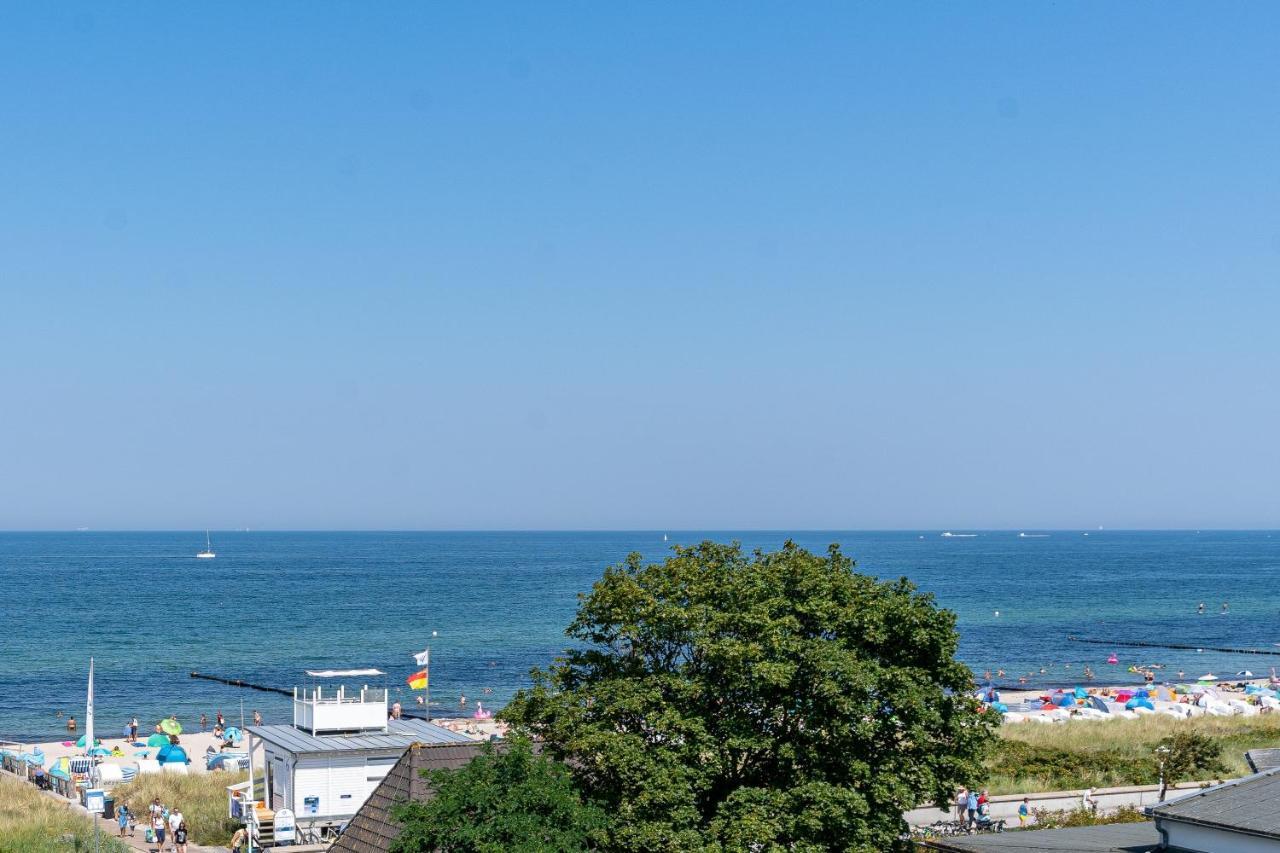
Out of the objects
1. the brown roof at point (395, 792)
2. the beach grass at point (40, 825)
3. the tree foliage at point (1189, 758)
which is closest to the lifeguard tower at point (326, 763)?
the beach grass at point (40, 825)

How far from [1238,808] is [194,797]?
32050mm

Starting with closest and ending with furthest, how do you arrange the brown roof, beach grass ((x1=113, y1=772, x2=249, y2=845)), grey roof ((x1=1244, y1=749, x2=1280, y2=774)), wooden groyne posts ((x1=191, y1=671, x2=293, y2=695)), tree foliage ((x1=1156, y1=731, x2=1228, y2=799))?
grey roof ((x1=1244, y1=749, x2=1280, y2=774))
the brown roof
beach grass ((x1=113, y1=772, x2=249, y2=845))
tree foliage ((x1=1156, y1=731, x2=1228, y2=799))
wooden groyne posts ((x1=191, y1=671, x2=293, y2=695))

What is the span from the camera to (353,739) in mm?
35656

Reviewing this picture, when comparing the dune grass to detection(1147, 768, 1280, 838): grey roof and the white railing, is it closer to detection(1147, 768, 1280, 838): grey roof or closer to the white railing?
detection(1147, 768, 1280, 838): grey roof

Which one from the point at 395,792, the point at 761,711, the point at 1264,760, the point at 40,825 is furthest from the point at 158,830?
the point at 1264,760

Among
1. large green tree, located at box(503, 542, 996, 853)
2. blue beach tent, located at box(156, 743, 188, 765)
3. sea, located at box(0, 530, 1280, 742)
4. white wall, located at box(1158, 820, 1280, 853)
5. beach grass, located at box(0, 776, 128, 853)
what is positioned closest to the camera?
white wall, located at box(1158, 820, 1280, 853)

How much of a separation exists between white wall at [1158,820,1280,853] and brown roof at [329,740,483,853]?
13.3 metres

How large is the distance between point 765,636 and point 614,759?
3244 mm

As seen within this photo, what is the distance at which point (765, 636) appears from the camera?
76.5 ft

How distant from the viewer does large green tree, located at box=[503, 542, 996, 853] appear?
2241 centimetres

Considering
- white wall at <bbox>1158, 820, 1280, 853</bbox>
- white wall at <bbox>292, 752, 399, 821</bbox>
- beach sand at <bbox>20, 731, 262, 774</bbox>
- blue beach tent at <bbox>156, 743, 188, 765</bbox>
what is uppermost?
white wall at <bbox>1158, 820, 1280, 853</bbox>

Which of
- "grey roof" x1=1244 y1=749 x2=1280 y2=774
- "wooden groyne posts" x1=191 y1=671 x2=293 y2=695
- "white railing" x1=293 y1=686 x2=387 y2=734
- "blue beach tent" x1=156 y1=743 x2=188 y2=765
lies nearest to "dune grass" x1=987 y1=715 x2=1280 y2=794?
"grey roof" x1=1244 y1=749 x2=1280 y2=774

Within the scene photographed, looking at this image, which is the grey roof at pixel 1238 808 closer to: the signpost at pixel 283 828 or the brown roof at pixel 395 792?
the brown roof at pixel 395 792

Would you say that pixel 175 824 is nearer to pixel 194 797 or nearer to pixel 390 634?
pixel 194 797
